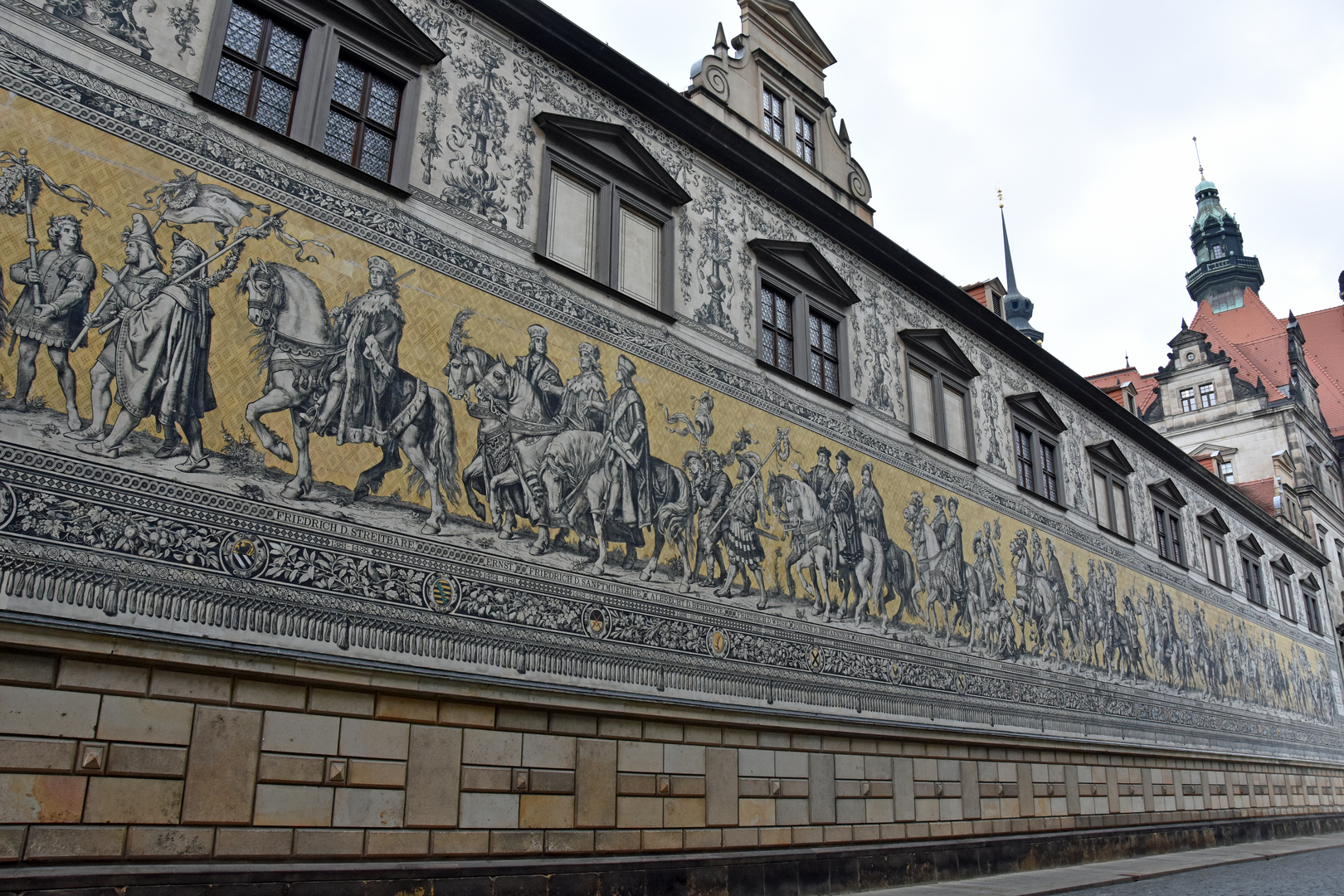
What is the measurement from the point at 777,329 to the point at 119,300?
697cm

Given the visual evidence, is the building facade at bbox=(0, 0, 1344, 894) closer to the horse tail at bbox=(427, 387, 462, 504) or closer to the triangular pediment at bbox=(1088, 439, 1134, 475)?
the horse tail at bbox=(427, 387, 462, 504)

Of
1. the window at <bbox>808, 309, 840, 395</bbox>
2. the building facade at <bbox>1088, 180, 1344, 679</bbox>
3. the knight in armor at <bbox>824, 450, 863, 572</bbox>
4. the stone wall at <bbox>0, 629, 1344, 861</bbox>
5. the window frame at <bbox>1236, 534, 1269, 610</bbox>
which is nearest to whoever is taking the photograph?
the stone wall at <bbox>0, 629, 1344, 861</bbox>

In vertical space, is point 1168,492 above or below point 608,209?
above

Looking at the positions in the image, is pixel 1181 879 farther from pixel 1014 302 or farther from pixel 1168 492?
pixel 1014 302

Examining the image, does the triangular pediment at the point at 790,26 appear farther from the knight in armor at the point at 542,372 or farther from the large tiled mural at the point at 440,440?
the knight in armor at the point at 542,372

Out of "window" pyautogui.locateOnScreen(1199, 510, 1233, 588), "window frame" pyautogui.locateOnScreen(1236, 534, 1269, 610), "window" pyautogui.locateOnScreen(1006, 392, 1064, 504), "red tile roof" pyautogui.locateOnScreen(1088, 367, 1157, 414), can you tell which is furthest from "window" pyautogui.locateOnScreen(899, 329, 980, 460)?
"red tile roof" pyautogui.locateOnScreen(1088, 367, 1157, 414)

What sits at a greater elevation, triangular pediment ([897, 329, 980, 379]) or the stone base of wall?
triangular pediment ([897, 329, 980, 379])

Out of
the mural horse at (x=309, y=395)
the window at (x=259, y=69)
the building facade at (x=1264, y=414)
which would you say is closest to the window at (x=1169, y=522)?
the building facade at (x=1264, y=414)

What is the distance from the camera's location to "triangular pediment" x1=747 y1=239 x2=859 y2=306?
11.3m

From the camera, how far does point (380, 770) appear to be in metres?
6.46

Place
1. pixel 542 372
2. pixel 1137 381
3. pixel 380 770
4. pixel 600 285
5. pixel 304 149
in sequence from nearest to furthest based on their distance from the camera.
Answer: pixel 380 770 < pixel 304 149 < pixel 542 372 < pixel 600 285 < pixel 1137 381

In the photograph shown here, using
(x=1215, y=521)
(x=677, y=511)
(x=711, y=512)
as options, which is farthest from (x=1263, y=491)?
(x=677, y=511)

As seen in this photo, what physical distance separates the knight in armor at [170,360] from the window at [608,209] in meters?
3.08

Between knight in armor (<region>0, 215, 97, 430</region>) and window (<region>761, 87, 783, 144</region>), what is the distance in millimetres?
8722
